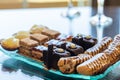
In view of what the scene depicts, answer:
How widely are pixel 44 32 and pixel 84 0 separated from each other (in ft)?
4.35

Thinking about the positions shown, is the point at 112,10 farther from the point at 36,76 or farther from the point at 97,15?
the point at 36,76

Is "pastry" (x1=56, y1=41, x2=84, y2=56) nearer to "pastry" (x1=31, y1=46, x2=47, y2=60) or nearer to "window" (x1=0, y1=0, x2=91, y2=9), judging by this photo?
"pastry" (x1=31, y1=46, x2=47, y2=60)

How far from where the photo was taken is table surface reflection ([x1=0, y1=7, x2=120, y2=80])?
3.00ft

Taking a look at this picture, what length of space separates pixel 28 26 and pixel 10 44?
443 millimetres

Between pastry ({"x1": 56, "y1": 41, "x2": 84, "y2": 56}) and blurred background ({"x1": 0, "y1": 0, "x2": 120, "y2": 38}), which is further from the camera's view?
blurred background ({"x1": 0, "y1": 0, "x2": 120, "y2": 38})

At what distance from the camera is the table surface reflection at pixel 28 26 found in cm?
91

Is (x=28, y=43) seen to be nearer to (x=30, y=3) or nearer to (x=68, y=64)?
(x=68, y=64)

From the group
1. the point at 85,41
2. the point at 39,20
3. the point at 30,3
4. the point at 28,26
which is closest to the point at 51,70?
the point at 85,41

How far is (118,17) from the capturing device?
158 centimetres

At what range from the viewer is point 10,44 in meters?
0.99

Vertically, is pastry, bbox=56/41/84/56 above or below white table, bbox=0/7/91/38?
above

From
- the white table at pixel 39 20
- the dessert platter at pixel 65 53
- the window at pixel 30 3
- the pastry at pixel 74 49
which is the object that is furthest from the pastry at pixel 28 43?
the window at pixel 30 3

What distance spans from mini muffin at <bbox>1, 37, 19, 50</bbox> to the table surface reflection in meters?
0.04

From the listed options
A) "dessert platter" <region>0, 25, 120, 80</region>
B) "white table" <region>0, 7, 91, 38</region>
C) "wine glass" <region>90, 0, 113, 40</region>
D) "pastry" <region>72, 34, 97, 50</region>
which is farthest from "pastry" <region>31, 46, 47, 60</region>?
"wine glass" <region>90, 0, 113, 40</region>
